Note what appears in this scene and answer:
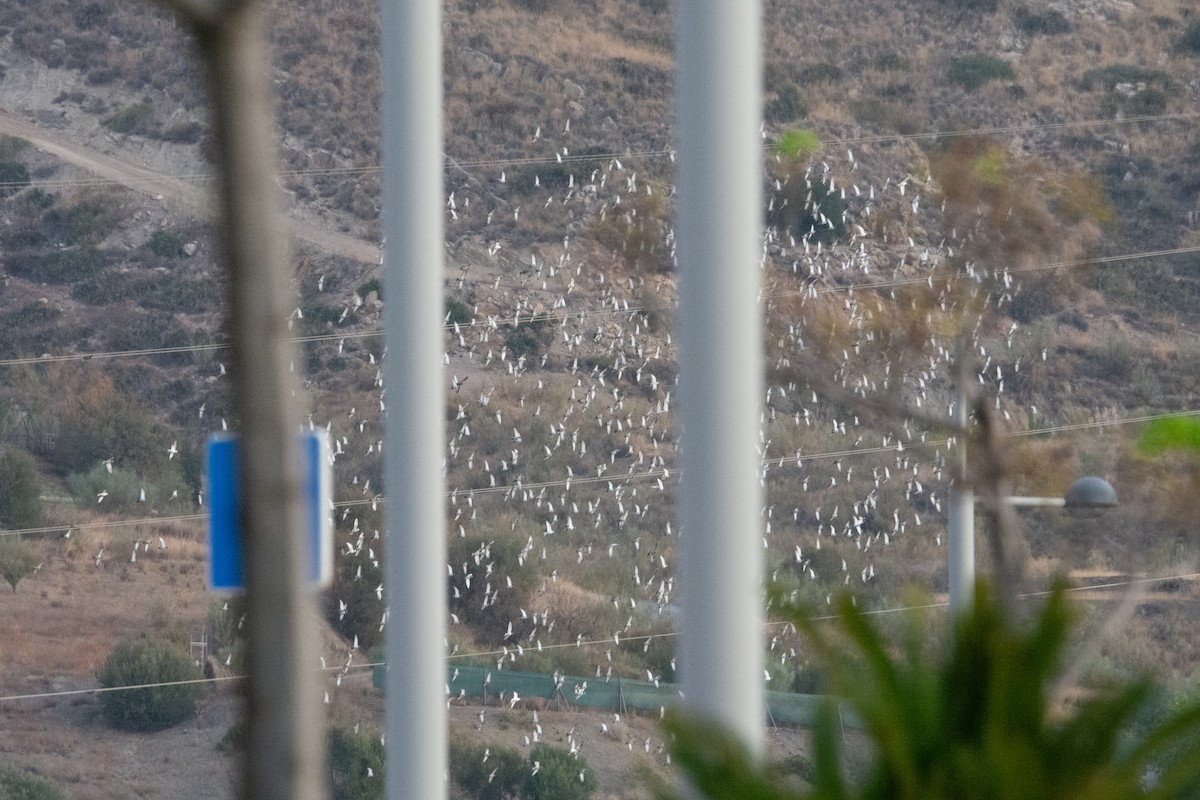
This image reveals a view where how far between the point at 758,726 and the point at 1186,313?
91.3ft

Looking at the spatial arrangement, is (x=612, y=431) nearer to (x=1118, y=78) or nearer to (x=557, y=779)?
(x=557, y=779)

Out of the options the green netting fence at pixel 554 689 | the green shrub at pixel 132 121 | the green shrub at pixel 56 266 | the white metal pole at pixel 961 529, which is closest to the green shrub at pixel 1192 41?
the green netting fence at pixel 554 689

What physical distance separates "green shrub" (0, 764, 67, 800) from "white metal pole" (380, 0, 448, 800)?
1562cm

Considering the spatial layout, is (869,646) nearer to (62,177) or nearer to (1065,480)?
(1065,480)

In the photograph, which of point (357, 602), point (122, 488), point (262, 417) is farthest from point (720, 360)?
point (122, 488)

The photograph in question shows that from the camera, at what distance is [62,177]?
3072cm

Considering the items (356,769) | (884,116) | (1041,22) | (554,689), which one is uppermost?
(1041,22)

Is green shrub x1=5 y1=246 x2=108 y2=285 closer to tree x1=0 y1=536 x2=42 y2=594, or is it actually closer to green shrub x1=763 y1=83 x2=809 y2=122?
tree x1=0 y1=536 x2=42 y2=594

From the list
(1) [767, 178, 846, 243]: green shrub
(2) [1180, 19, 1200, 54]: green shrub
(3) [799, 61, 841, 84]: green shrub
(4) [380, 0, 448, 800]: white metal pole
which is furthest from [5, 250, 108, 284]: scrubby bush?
(4) [380, 0, 448, 800]: white metal pole

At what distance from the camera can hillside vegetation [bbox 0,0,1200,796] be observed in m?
24.0

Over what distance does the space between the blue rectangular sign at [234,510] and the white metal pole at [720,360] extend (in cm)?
79

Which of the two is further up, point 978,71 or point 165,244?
point 978,71

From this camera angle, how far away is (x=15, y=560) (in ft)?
77.4

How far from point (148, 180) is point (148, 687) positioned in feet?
42.2
